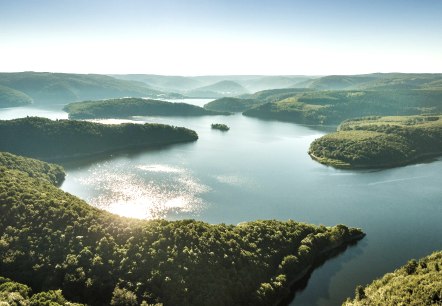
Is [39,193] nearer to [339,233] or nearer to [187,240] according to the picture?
[187,240]

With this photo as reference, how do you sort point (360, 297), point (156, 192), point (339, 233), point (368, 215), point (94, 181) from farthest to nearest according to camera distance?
point (94, 181) < point (156, 192) < point (368, 215) < point (339, 233) < point (360, 297)

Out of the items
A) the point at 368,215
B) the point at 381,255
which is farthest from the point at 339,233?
the point at 368,215

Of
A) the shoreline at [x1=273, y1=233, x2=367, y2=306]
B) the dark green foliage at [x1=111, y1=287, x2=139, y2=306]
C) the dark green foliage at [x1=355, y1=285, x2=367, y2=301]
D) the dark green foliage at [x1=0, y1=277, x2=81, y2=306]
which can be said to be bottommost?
the shoreline at [x1=273, y1=233, x2=367, y2=306]

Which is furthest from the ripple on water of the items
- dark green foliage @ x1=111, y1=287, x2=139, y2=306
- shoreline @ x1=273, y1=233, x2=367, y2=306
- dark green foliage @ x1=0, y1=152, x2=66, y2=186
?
dark green foliage @ x1=111, y1=287, x2=139, y2=306

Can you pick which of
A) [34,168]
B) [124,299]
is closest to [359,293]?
[124,299]

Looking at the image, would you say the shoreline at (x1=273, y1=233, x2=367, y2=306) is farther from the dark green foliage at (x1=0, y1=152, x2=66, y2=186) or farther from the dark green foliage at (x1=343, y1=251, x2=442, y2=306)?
the dark green foliage at (x1=0, y1=152, x2=66, y2=186)

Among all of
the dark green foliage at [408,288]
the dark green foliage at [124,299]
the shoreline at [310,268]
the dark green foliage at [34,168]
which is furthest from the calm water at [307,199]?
the dark green foliage at [124,299]
